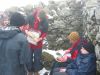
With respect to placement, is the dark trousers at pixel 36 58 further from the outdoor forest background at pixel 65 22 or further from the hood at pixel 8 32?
the hood at pixel 8 32

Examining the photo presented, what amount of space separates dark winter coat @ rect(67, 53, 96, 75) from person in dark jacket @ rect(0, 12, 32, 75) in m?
1.29

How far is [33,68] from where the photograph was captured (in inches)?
295

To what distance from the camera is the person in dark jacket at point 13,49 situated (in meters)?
4.82

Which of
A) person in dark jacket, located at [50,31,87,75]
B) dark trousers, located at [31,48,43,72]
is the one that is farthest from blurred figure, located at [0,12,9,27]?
person in dark jacket, located at [50,31,87,75]

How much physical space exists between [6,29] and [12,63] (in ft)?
1.88

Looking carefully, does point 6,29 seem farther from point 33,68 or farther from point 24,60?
point 33,68

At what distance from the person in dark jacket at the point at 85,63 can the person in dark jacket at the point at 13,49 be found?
1.29m

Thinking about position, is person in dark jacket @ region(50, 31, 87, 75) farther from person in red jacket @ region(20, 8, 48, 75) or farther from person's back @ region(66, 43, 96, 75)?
person in red jacket @ region(20, 8, 48, 75)

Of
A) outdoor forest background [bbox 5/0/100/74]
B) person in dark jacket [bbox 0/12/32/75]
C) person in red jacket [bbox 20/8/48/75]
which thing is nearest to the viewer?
person in dark jacket [bbox 0/12/32/75]

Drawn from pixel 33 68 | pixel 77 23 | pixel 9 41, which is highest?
pixel 9 41

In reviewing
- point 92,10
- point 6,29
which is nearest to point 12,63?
point 6,29

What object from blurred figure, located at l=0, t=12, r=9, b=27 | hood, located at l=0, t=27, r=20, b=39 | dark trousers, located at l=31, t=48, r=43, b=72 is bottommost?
dark trousers, located at l=31, t=48, r=43, b=72

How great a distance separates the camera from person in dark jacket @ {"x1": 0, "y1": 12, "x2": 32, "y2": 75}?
482 centimetres

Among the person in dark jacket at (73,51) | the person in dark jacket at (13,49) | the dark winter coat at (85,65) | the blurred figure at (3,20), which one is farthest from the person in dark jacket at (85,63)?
the blurred figure at (3,20)
